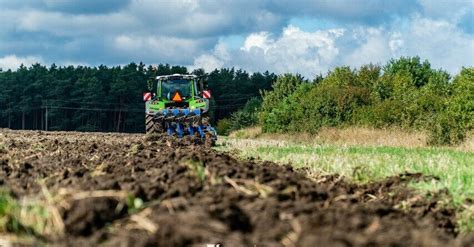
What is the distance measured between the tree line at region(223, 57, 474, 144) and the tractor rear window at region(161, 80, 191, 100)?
8700 millimetres

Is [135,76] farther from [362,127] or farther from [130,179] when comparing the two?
[130,179]

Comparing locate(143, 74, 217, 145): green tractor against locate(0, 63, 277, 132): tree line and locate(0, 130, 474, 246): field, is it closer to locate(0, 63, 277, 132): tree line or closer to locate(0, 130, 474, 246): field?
locate(0, 130, 474, 246): field

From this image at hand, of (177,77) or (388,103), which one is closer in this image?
(177,77)

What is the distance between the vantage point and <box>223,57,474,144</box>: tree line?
2745cm

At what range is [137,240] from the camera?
374 cm

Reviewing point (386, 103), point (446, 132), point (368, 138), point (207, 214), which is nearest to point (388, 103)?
point (386, 103)

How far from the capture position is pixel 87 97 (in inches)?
3794

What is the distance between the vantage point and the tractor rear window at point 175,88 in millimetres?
26219

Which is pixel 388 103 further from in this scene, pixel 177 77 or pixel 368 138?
pixel 177 77

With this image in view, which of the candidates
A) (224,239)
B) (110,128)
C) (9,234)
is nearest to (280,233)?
(224,239)

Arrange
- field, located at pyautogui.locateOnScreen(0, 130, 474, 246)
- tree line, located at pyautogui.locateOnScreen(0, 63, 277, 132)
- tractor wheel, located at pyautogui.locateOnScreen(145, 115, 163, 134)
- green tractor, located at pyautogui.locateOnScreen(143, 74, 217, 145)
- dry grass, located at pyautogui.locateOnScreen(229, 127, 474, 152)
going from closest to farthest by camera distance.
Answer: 1. field, located at pyautogui.locateOnScreen(0, 130, 474, 246)
2. green tractor, located at pyautogui.locateOnScreen(143, 74, 217, 145)
3. tractor wheel, located at pyautogui.locateOnScreen(145, 115, 163, 134)
4. dry grass, located at pyautogui.locateOnScreen(229, 127, 474, 152)
5. tree line, located at pyautogui.locateOnScreen(0, 63, 277, 132)

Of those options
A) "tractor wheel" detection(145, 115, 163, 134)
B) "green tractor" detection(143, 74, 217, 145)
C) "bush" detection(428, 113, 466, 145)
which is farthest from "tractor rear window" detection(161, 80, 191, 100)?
"bush" detection(428, 113, 466, 145)

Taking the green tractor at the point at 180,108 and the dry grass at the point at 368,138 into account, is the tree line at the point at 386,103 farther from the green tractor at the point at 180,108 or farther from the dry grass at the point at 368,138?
the green tractor at the point at 180,108

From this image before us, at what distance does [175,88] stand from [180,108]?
53.5 inches
